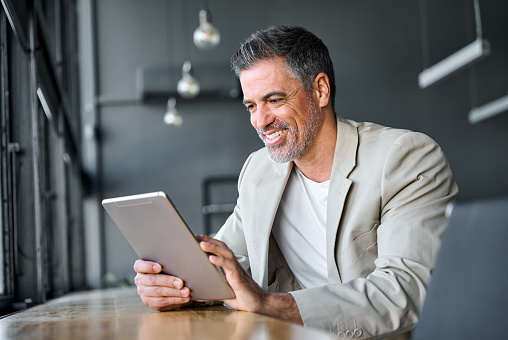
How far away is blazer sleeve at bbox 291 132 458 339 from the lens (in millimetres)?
1428

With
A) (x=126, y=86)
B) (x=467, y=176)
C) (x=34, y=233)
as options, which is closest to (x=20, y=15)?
(x=34, y=233)

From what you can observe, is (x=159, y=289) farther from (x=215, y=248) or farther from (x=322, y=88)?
(x=322, y=88)

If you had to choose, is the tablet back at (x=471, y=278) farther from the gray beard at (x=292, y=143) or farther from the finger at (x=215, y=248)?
the gray beard at (x=292, y=143)

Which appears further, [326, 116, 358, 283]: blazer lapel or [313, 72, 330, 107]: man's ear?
[313, 72, 330, 107]: man's ear

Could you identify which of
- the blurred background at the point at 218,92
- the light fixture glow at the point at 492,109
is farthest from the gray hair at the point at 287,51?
Result: the blurred background at the point at 218,92

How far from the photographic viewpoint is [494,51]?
8.50 metres

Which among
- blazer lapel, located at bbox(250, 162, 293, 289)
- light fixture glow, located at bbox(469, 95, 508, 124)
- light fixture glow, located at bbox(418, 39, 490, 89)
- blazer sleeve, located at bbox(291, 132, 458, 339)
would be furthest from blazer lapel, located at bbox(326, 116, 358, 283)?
light fixture glow, located at bbox(469, 95, 508, 124)

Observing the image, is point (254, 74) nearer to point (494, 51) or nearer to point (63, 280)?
point (63, 280)

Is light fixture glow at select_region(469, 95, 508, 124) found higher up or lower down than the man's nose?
higher up

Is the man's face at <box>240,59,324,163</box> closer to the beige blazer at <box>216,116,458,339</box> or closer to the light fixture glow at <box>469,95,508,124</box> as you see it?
the beige blazer at <box>216,116,458,339</box>

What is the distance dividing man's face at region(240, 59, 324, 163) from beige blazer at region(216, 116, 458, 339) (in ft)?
0.31

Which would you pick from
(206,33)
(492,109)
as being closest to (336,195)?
(206,33)

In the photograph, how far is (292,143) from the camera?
2018 mm

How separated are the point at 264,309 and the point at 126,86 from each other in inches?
276
